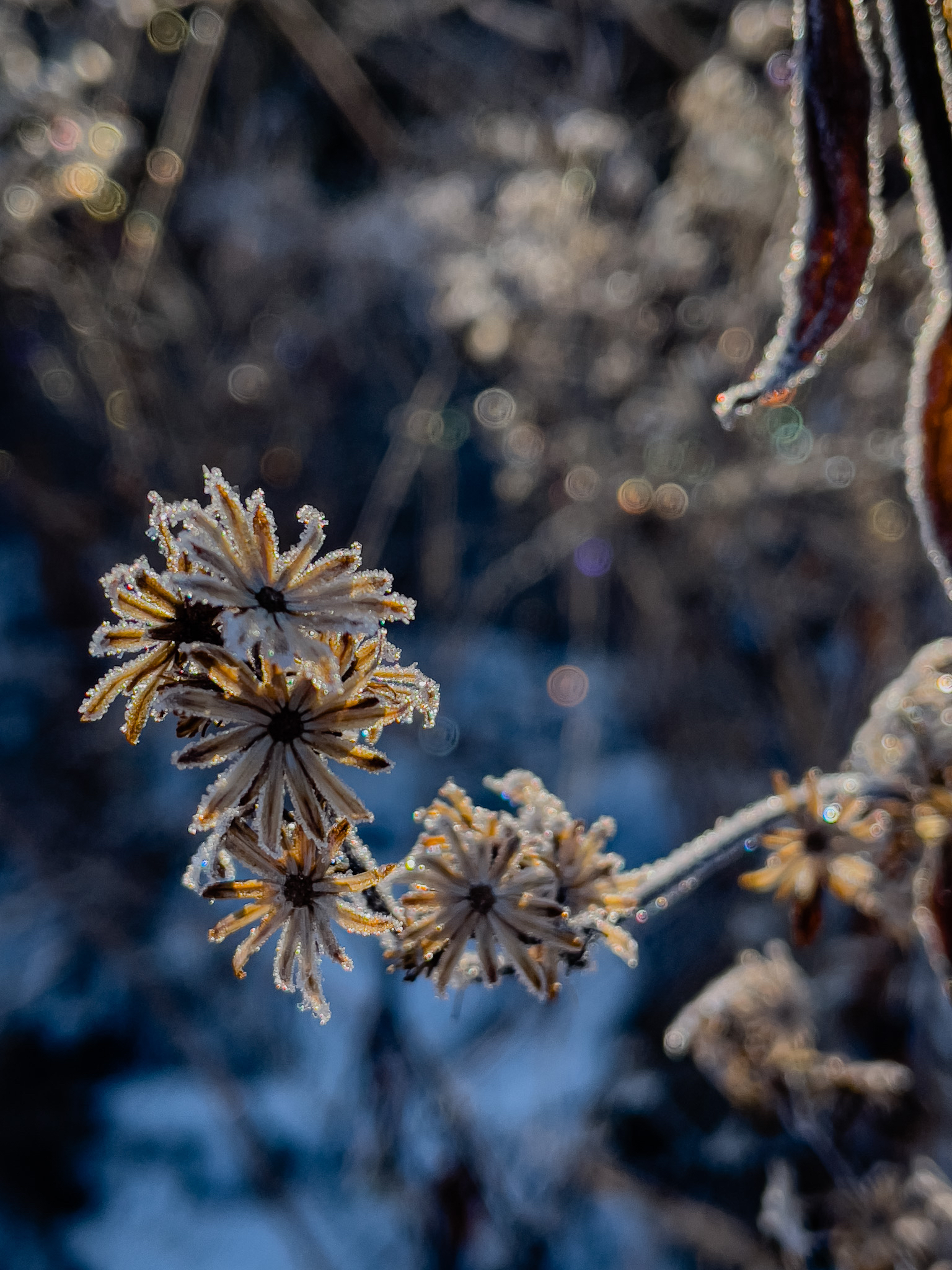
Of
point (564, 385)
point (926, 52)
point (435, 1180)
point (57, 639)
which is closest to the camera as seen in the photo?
point (926, 52)

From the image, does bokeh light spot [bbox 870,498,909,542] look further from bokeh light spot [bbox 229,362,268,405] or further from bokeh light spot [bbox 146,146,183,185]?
bokeh light spot [bbox 146,146,183,185]

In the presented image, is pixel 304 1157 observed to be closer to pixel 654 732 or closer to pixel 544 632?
pixel 654 732

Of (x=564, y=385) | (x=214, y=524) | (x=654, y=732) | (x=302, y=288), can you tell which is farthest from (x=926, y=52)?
(x=302, y=288)

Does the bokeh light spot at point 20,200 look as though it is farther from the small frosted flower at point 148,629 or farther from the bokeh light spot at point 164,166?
the small frosted flower at point 148,629

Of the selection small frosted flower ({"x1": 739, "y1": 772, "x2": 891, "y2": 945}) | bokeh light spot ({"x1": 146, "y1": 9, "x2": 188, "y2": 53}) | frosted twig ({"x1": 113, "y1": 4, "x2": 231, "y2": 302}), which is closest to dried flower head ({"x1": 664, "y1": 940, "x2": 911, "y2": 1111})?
small frosted flower ({"x1": 739, "y1": 772, "x2": 891, "y2": 945})

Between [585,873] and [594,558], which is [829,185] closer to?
[585,873]
